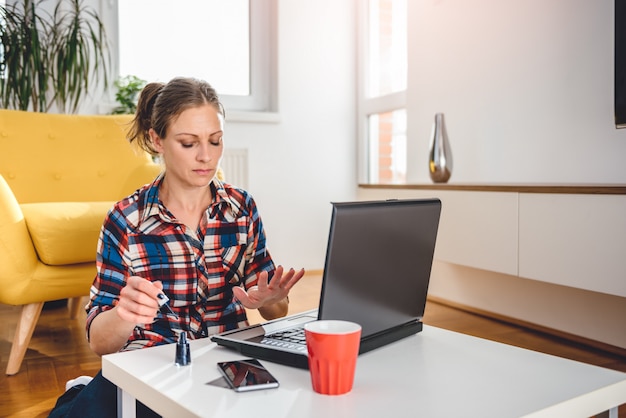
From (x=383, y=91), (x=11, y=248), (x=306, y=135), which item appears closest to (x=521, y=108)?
(x=383, y=91)

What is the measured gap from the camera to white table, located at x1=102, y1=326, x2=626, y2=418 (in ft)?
2.31

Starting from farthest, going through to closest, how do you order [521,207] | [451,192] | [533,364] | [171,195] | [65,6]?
[65,6] → [451,192] → [521,207] → [171,195] → [533,364]

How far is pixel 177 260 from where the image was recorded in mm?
1250

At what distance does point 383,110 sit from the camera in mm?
3855

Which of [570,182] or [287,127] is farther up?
[287,127]

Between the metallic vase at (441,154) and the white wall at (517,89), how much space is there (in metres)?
0.17

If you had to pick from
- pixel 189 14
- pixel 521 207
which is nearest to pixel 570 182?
pixel 521 207

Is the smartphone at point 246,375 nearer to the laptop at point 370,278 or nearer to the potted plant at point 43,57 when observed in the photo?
the laptop at point 370,278

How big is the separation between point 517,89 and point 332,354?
2214 mm

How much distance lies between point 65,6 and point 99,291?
265 cm

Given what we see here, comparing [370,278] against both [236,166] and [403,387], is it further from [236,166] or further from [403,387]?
[236,166]

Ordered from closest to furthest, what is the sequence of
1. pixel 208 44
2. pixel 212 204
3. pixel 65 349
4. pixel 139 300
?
pixel 139 300, pixel 212 204, pixel 65 349, pixel 208 44

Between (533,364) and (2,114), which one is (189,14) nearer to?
(2,114)

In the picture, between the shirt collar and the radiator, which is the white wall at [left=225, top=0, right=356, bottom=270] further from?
the shirt collar
